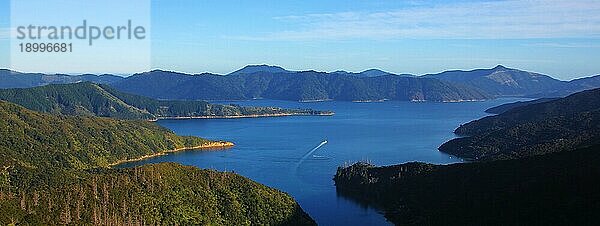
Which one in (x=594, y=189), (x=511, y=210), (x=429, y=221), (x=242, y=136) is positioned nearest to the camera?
(x=594, y=189)

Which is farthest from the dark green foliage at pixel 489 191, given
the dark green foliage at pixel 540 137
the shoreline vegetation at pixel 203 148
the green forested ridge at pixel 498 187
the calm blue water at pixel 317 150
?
the shoreline vegetation at pixel 203 148

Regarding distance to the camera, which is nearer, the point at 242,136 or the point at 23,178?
the point at 23,178

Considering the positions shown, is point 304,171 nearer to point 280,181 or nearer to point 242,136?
point 280,181

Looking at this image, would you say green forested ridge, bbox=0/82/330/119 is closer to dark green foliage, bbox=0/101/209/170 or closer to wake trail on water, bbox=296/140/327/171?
dark green foliage, bbox=0/101/209/170

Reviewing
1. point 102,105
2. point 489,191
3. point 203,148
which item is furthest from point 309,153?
point 102,105

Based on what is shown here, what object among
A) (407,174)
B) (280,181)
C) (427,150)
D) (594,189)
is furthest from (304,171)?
(594,189)

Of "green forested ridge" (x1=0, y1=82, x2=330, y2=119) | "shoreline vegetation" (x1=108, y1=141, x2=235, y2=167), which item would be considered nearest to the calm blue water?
"shoreline vegetation" (x1=108, y1=141, x2=235, y2=167)
